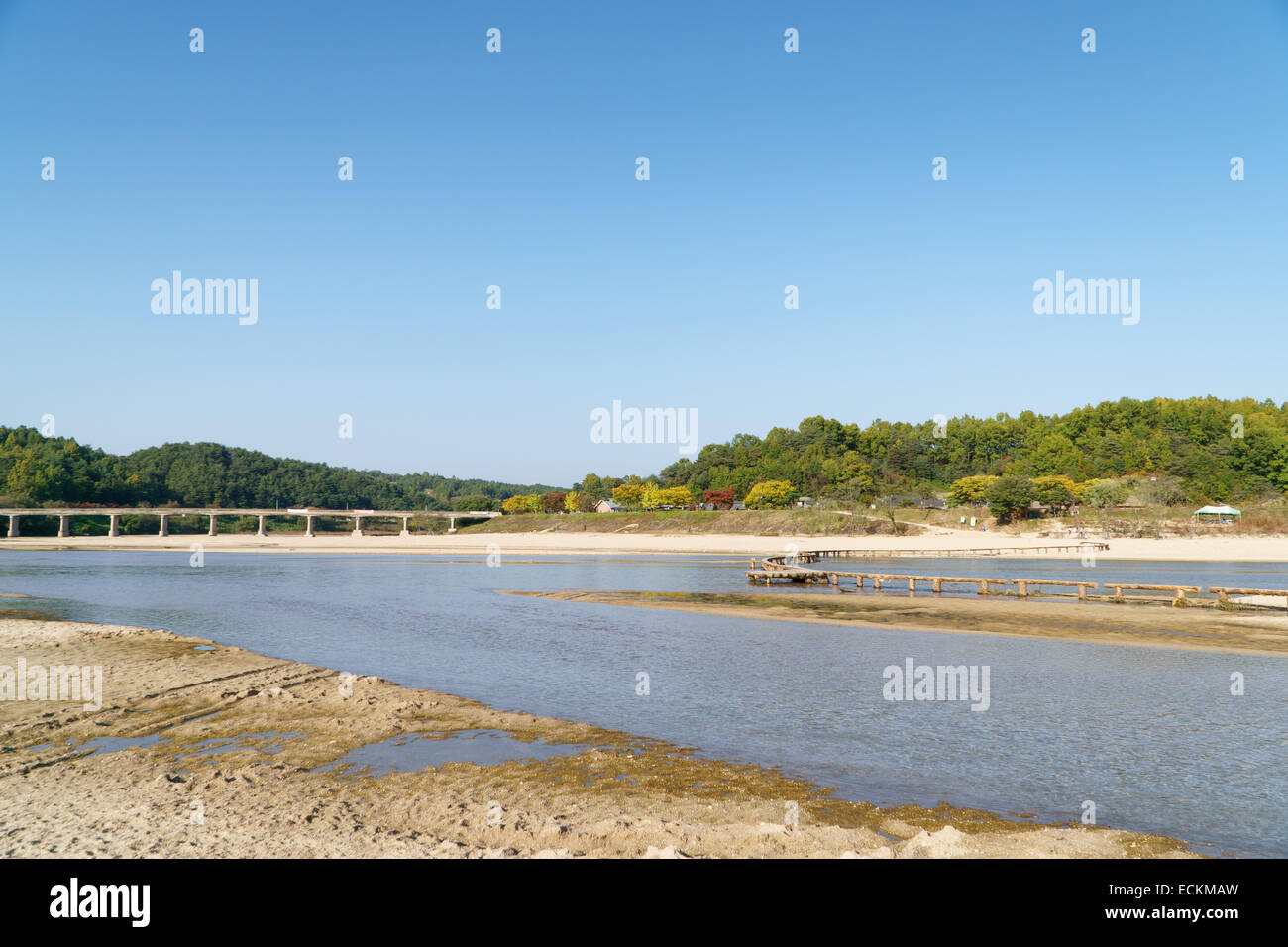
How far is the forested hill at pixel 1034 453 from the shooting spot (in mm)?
119562

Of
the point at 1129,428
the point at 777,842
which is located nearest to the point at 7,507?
the point at 777,842

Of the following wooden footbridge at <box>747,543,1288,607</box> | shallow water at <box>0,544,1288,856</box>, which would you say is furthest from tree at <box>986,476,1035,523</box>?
shallow water at <box>0,544,1288,856</box>

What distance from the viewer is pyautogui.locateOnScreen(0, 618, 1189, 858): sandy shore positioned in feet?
29.3

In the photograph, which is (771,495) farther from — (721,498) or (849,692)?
(849,692)

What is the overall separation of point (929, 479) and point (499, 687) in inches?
6009

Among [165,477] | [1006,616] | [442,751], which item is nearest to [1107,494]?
[1006,616]

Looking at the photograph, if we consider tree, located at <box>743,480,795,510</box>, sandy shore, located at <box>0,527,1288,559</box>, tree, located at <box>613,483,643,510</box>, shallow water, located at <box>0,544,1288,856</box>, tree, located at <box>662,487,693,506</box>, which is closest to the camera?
shallow water, located at <box>0,544,1288,856</box>

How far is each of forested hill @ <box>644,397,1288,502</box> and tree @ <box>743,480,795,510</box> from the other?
5609mm

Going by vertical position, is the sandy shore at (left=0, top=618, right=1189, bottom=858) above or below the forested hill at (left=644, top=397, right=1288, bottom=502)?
below

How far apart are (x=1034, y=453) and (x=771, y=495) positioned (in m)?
51.0

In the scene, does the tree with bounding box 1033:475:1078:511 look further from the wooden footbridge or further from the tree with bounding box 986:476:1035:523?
the wooden footbridge

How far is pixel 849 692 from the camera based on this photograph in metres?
19.1

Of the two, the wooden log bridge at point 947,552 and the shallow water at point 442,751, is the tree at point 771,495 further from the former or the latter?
the shallow water at point 442,751
